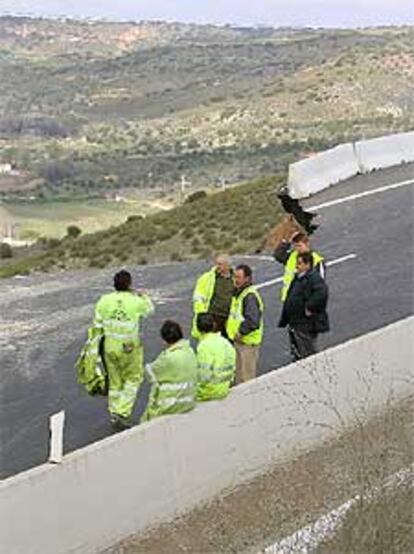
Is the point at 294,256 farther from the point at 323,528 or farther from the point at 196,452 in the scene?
the point at 323,528

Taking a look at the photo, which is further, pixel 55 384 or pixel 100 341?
pixel 55 384

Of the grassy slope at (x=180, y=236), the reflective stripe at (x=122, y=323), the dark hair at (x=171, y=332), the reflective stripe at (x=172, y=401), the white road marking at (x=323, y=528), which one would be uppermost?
the dark hair at (x=171, y=332)

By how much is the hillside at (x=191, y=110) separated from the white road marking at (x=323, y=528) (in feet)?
227

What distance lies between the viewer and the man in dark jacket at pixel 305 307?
12.6 m

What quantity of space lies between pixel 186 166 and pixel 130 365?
8497cm

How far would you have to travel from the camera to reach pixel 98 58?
566 feet

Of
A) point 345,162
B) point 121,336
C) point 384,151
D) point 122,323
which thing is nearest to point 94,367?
point 121,336

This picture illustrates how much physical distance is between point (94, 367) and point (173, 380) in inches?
47.9

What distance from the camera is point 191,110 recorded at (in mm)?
124312

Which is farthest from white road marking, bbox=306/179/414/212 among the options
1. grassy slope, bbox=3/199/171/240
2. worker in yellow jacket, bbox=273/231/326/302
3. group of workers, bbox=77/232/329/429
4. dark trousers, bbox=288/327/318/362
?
grassy slope, bbox=3/199/171/240

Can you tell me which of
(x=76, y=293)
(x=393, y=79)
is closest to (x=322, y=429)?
(x=76, y=293)

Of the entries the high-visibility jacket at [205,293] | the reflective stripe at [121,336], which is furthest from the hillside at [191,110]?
the reflective stripe at [121,336]

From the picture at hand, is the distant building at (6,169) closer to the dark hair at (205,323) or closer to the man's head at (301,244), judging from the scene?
the man's head at (301,244)

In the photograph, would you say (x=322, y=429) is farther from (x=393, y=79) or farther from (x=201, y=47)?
(x=201, y=47)
